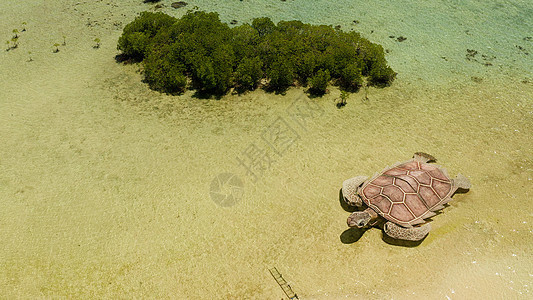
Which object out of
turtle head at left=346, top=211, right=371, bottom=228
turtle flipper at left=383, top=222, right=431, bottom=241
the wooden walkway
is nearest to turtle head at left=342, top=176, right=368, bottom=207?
turtle head at left=346, top=211, right=371, bottom=228

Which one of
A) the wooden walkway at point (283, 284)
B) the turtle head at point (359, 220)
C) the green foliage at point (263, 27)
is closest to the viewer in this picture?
the wooden walkway at point (283, 284)

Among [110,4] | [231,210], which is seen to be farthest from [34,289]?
[110,4]

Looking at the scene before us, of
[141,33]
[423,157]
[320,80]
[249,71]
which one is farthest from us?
[141,33]

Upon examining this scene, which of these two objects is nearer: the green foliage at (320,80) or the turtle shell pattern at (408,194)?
the turtle shell pattern at (408,194)

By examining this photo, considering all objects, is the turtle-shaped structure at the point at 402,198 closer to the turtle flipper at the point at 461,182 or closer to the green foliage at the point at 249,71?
the turtle flipper at the point at 461,182

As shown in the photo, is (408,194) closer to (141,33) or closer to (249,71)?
(249,71)

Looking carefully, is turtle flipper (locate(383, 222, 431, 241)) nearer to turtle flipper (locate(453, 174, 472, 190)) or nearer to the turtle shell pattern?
the turtle shell pattern

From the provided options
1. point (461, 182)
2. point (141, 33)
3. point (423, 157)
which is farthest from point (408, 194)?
point (141, 33)

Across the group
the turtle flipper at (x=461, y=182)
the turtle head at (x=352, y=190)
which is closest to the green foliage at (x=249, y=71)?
the turtle head at (x=352, y=190)
